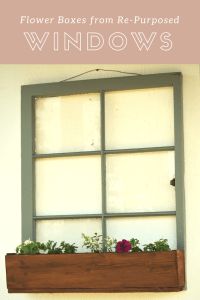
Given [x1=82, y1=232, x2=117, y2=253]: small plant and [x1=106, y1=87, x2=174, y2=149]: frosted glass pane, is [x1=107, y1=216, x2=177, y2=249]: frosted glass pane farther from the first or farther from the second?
[x1=106, y1=87, x2=174, y2=149]: frosted glass pane

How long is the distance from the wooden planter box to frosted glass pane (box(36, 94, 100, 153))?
67 cm

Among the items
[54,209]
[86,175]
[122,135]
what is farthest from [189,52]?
[54,209]

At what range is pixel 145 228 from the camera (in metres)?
4.22

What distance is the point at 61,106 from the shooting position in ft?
14.7

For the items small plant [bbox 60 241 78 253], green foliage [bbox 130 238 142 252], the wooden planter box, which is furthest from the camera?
small plant [bbox 60 241 78 253]

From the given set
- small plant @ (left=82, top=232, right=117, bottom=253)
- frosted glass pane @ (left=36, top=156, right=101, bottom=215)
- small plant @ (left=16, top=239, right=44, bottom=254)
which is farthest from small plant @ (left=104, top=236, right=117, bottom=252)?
small plant @ (left=16, top=239, right=44, bottom=254)

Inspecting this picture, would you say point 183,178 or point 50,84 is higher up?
point 50,84

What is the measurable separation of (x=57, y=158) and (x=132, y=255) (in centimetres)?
79

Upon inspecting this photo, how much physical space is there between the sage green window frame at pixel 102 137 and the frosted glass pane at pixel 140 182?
38 millimetres

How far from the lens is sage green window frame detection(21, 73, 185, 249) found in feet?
13.6

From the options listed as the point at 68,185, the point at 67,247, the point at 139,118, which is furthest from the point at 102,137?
the point at 67,247

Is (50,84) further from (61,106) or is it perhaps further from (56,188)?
(56,188)

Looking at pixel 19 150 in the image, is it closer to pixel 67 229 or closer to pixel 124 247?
pixel 67 229

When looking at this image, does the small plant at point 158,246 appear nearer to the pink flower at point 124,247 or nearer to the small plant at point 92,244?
the pink flower at point 124,247
